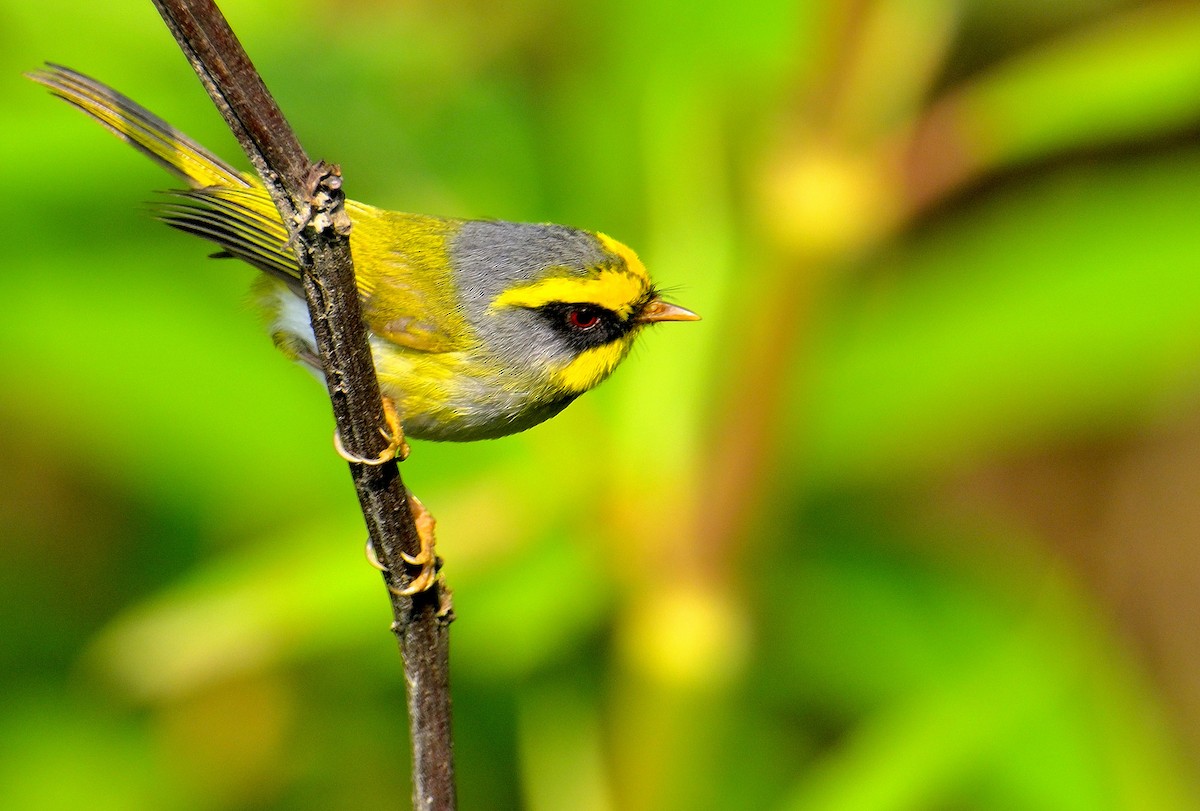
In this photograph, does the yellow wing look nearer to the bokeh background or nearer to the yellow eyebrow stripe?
the yellow eyebrow stripe

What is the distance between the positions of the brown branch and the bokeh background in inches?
39.6

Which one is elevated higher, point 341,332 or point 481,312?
point 481,312

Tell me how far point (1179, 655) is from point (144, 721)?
3.32 metres

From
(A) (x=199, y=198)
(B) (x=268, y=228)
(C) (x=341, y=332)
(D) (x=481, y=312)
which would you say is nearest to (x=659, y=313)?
(D) (x=481, y=312)

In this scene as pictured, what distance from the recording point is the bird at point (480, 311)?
2.58 m

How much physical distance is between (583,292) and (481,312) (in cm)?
22

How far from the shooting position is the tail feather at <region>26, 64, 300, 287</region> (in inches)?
91.0

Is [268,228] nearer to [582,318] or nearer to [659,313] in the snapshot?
[582,318]

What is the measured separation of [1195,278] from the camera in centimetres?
315

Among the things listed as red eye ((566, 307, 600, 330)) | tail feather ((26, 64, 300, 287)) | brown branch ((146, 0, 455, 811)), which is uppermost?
tail feather ((26, 64, 300, 287))

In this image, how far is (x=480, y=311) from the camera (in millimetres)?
2652

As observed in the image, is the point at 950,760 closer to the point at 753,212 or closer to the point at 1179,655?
the point at 753,212

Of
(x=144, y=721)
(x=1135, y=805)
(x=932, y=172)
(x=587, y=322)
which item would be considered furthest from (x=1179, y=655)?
(x=144, y=721)

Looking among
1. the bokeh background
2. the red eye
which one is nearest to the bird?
the red eye
